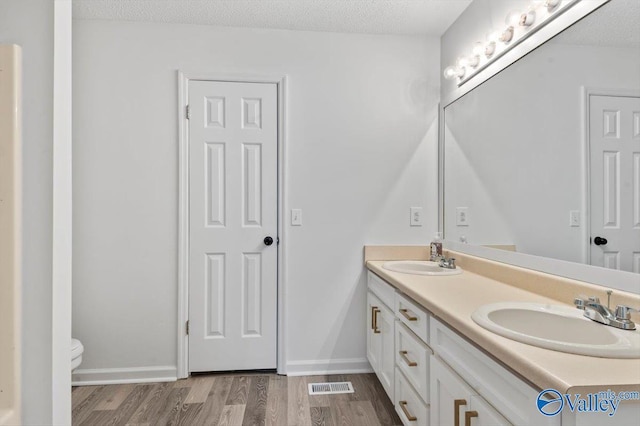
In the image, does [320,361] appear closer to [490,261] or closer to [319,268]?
[319,268]

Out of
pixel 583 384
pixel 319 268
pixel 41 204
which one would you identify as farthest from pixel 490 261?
pixel 41 204

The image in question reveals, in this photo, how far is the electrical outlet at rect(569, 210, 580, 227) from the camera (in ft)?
4.46

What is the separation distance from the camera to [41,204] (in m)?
0.76

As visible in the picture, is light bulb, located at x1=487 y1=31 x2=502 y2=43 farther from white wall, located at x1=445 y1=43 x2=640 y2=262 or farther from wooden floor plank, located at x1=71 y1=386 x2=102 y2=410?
wooden floor plank, located at x1=71 y1=386 x2=102 y2=410

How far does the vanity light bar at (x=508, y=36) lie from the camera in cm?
152

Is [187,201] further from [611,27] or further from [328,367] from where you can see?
[611,27]

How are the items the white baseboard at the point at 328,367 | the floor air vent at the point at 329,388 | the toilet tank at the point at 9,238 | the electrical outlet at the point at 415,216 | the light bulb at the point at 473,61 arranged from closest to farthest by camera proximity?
the toilet tank at the point at 9,238 < the light bulb at the point at 473,61 < the floor air vent at the point at 329,388 < the white baseboard at the point at 328,367 < the electrical outlet at the point at 415,216

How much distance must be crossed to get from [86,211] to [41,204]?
1.78 metres

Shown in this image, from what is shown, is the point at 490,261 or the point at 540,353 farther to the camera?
the point at 490,261

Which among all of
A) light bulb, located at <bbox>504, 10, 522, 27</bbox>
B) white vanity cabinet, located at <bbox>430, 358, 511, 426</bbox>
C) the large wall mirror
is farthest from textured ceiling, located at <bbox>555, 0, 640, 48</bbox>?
white vanity cabinet, located at <bbox>430, 358, 511, 426</bbox>

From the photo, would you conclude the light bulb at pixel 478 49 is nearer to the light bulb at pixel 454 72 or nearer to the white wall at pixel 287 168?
the light bulb at pixel 454 72

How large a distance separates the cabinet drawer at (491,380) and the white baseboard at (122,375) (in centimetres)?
186

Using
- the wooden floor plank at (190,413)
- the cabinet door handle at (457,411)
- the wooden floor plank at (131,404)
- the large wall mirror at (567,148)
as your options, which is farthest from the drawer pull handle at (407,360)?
the wooden floor plank at (131,404)

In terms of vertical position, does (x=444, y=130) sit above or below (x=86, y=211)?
above
